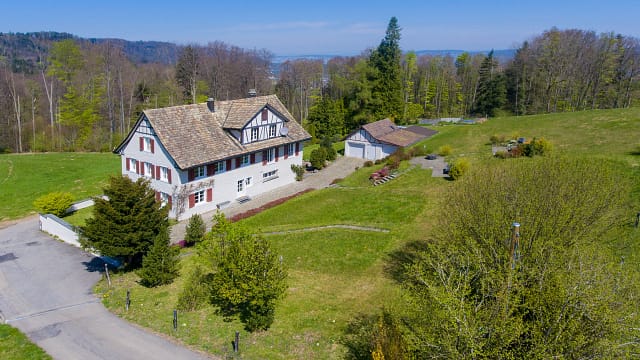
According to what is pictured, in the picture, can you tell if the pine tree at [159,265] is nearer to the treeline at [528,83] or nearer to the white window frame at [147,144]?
the white window frame at [147,144]

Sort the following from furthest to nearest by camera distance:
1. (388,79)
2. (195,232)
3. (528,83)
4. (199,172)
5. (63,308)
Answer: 1. (528,83)
2. (388,79)
3. (199,172)
4. (195,232)
5. (63,308)

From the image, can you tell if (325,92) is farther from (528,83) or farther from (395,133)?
(395,133)

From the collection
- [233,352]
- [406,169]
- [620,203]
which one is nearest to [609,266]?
[620,203]

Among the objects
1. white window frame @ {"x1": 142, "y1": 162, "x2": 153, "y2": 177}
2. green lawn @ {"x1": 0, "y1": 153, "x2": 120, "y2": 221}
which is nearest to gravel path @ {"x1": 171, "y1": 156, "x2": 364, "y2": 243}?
white window frame @ {"x1": 142, "y1": 162, "x2": 153, "y2": 177}

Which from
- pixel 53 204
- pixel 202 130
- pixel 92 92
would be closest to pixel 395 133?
pixel 202 130

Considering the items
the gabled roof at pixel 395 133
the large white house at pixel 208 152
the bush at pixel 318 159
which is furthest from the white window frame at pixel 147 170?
the gabled roof at pixel 395 133
